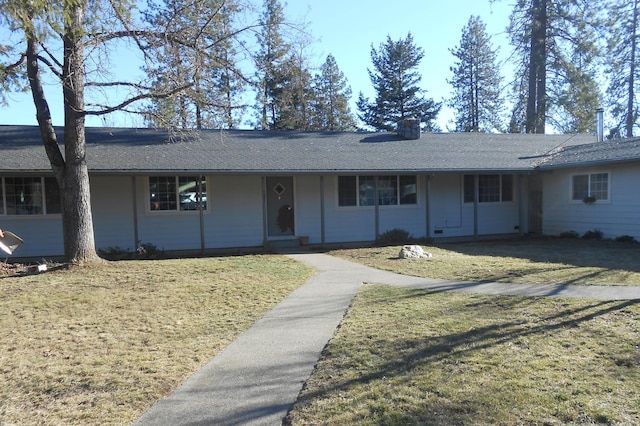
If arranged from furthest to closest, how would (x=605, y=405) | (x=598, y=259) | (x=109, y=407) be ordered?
(x=598, y=259), (x=109, y=407), (x=605, y=405)

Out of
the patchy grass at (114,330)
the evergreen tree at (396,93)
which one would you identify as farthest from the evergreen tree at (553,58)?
the patchy grass at (114,330)

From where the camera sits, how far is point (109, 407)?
11.6ft

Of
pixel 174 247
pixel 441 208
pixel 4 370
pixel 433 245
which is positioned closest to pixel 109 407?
pixel 4 370

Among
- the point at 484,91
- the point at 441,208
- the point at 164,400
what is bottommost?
the point at 164,400

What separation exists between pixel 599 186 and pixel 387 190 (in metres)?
7.00

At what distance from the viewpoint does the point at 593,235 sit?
48.3 ft

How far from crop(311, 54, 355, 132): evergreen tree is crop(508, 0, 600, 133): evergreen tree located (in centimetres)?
1398

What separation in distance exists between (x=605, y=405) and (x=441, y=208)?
12865mm

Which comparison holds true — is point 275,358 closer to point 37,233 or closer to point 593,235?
point 37,233

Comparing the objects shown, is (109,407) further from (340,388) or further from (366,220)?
(366,220)

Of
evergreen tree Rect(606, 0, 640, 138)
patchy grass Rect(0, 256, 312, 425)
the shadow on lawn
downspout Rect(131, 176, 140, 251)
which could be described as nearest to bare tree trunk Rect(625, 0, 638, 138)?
evergreen tree Rect(606, 0, 640, 138)

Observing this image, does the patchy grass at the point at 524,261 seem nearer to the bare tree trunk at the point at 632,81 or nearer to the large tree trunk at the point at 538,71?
the large tree trunk at the point at 538,71

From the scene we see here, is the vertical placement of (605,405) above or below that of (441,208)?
below

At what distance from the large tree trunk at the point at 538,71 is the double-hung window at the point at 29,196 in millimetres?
26670
